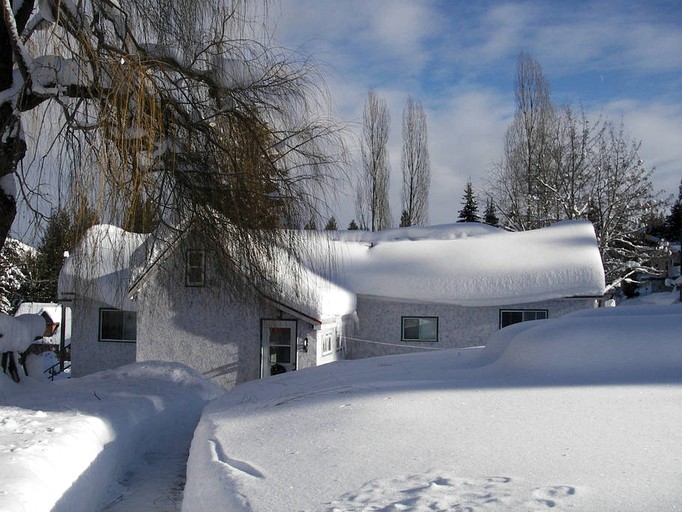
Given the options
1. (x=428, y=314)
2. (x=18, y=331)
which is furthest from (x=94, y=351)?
(x=428, y=314)

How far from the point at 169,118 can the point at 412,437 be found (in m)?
5.32

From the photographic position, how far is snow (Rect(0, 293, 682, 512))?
4074mm

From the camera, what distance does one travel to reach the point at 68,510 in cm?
601

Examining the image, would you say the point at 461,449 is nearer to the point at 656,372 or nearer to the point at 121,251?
the point at 656,372

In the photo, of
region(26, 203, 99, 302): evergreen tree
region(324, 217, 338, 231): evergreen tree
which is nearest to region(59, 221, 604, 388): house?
region(324, 217, 338, 231): evergreen tree

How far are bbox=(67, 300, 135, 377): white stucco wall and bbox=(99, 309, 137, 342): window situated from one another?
11 centimetres

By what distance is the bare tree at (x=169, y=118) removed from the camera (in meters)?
7.52

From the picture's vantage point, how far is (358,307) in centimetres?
1833

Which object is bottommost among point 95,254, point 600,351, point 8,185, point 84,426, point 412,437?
point 84,426

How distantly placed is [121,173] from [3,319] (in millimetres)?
4272

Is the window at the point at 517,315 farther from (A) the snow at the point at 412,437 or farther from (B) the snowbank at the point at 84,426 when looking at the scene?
(A) the snow at the point at 412,437

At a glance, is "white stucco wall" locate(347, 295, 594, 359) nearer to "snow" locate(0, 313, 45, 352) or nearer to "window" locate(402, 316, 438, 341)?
"window" locate(402, 316, 438, 341)

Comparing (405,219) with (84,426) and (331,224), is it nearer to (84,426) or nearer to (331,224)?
(331,224)

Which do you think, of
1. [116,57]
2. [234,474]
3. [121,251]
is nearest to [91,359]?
[121,251]
